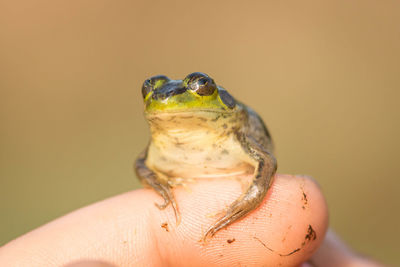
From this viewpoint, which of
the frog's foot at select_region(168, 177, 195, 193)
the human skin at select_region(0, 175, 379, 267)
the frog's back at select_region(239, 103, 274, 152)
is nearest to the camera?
the human skin at select_region(0, 175, 379, 267)

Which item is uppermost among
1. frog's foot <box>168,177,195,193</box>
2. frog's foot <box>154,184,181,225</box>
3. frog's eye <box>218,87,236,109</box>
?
frog's eye <box>218,87,236,109</box>

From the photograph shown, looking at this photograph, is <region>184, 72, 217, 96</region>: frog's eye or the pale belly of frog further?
the pale belly of frog

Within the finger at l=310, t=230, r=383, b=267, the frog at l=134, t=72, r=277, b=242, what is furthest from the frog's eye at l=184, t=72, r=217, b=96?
the finger at l=310, t=230, r=383, b=267

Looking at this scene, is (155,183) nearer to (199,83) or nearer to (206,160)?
(206,160)

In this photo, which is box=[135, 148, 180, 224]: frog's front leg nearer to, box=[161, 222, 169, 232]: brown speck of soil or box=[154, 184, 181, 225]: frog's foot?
box=[154, 184, 181, 225]: frog's foot

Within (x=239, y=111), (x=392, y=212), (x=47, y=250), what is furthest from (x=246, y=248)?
(x=392, y=212)

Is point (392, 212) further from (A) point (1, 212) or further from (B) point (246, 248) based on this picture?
(A) point (1, 212)

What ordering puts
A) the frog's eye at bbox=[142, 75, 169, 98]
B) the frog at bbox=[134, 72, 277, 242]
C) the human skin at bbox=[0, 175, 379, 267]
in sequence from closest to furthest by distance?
the human skin at bbox=[0, 175, 379, 267] → the frog at bbox=[134, 72, 277, 242] → the frog's eye at bbox=[142, 75, 169, 98]
